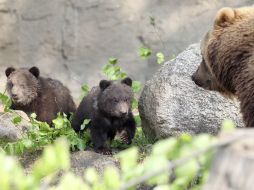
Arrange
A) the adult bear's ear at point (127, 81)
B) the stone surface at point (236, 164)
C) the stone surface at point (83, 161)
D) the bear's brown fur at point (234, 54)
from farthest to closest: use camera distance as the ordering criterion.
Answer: the adult bear's ear at point (127, 81), the stone surface at point (83, 161), the bear's brown fur at point (234, 54), the stone surface at point (236, 164)

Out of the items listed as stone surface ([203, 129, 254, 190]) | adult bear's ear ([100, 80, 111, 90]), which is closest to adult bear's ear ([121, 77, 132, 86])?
adult bear's ear ([100, 80, 111, 90])

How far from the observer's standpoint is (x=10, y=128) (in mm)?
7871

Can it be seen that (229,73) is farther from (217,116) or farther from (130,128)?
(130,128)

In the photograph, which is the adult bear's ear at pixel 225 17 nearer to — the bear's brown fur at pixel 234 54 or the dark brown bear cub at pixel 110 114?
the bear's brown fur at pixel 234 54

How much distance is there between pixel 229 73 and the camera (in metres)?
5.13

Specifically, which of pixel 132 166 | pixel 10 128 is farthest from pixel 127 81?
pixel 132 166

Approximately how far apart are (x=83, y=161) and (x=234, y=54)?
2.61m

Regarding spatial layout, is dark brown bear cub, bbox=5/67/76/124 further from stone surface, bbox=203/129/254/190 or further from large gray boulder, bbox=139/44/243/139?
stone surface, bbox=203/129/254/190

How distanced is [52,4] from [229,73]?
25.2ft

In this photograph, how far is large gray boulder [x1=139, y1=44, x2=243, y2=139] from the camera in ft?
23.0

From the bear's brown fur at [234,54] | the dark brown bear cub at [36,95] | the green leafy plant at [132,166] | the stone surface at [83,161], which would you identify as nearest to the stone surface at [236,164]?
the green leafy plant at [132,166]

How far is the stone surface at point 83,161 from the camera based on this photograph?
680cm

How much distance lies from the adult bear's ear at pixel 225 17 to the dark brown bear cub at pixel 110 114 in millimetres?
2450

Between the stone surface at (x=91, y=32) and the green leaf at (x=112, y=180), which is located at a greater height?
the green leaf at (x=112, y=180)
